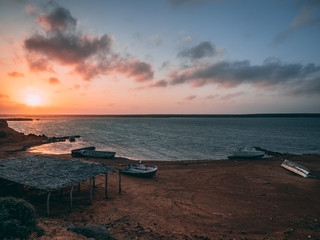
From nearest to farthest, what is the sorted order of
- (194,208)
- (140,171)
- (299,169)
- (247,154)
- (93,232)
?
1. (93,232)
2. (194,208)
3. (140,171)
4. (299,169)
5. (247,154)

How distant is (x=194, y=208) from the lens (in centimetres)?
1530

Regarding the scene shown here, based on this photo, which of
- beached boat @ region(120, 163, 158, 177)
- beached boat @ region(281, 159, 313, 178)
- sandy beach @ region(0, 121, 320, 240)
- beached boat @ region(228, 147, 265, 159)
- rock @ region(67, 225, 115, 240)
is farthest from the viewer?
beached boat @ region(228, 147, 265, 159)

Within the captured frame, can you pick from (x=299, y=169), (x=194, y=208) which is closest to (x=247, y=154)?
(x=299, y=169)

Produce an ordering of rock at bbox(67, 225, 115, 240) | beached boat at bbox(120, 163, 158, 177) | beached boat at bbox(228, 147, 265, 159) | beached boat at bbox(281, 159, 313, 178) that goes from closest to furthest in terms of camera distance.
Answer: rock at bbox(67, 225, 115, 240) → beached boat at bbox(120, 163, 158, 177) → beached boat at bbox(281, 159, 313, 178) → beached boat at bbox(228, 147, 265, 159)

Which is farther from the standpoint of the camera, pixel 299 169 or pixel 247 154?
pixel 247 154

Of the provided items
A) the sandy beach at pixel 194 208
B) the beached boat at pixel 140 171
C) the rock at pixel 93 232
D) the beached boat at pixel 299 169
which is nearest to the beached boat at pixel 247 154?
the beached boat at pixel 299 169

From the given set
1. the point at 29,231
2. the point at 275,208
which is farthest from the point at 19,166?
the point at 275,208

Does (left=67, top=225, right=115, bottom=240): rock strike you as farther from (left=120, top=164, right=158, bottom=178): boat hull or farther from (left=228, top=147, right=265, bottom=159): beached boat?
(left=228, top=147, right=265, bottom=159): beached boat

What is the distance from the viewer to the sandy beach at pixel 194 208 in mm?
11695

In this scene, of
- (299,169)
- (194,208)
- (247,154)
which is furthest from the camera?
(247,154)

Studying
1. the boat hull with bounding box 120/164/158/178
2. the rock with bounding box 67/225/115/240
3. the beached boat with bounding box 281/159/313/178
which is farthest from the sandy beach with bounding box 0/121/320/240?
the beached boat with bounding box 281/159/313/178

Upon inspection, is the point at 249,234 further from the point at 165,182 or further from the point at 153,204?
the point at 165,182

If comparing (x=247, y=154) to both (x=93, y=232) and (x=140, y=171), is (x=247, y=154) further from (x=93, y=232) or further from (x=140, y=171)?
(x=93, y=232)

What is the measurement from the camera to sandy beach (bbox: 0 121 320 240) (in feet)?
38.4
